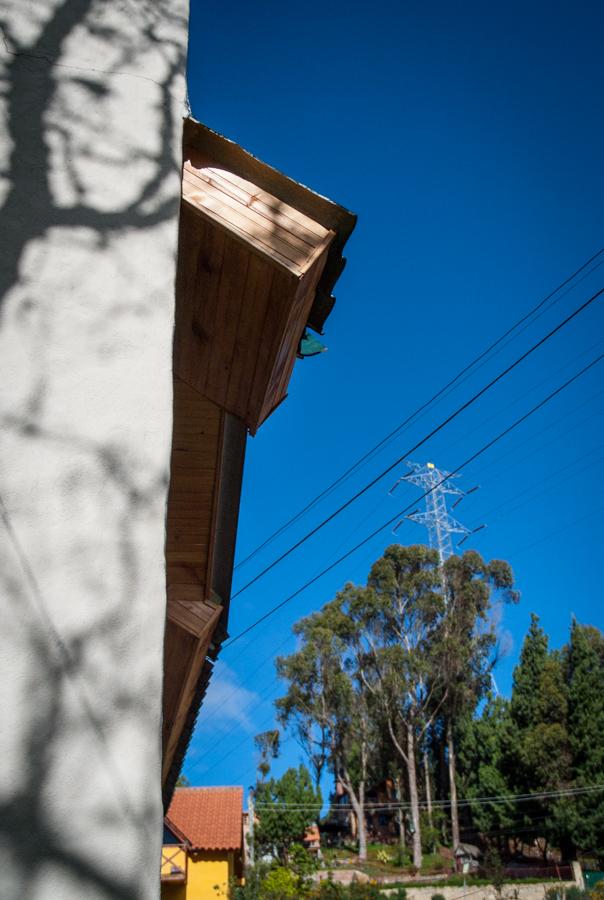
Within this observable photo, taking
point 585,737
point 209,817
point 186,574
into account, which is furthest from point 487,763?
point 186,574

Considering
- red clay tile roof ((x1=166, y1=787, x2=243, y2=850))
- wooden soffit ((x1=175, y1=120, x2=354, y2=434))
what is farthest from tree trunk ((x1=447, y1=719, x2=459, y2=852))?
wooden soffit ((x1=175, y1=120, x2=354, y2=434))

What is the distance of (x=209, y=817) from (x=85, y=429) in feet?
70.9

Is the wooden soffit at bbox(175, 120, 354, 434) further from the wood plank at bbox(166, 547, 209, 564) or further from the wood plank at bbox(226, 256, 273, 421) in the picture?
the wood plank at bbox(166, 547, 209, 564)

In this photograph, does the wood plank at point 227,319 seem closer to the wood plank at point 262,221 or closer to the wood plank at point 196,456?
the wood plank at point 262,221

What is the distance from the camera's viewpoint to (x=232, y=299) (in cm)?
254

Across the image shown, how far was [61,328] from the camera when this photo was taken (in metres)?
1.69

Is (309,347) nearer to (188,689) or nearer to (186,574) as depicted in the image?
(186,574)

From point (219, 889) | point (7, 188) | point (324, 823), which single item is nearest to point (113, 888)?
point (7, 188)

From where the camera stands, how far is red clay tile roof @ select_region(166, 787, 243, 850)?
1859 cm

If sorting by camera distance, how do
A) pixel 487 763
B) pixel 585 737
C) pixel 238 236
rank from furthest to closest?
pixel 487 763
pixel 585 737
pixel 238 236

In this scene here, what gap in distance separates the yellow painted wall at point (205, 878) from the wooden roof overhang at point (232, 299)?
18.0 metres

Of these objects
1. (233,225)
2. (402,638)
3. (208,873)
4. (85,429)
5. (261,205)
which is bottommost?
(208,873)

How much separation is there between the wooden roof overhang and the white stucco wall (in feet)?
1.08

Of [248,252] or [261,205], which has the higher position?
[261,205]
